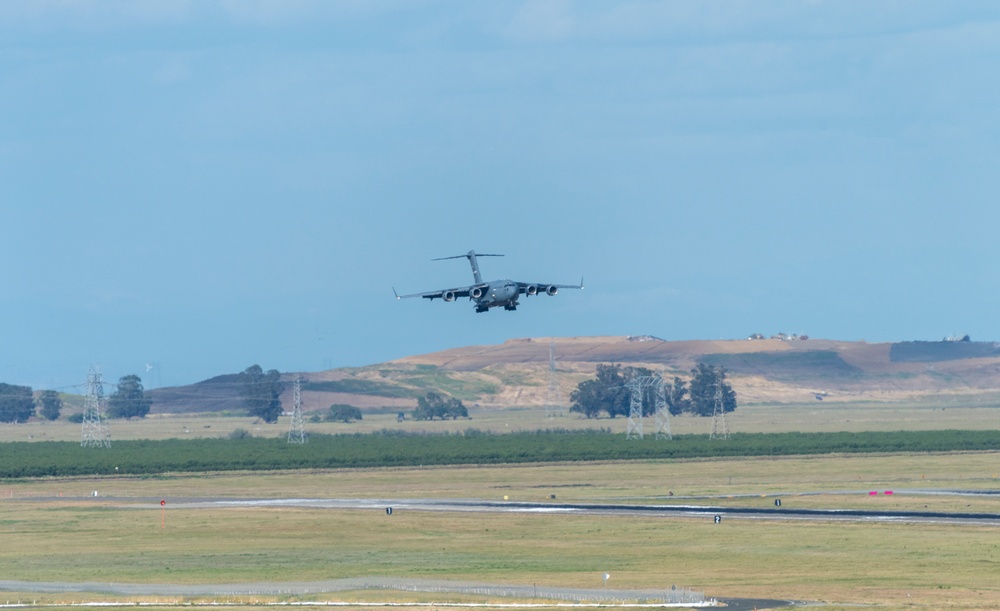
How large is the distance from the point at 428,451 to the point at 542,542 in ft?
259

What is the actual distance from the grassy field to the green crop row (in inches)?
785

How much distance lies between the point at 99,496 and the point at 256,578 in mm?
51235

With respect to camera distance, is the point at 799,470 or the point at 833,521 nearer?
the point at 833,521

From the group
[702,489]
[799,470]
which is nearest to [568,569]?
[702,489]

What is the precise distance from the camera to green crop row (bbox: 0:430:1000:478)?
147750mm

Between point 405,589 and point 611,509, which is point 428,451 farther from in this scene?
point 405,589

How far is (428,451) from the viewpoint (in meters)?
162

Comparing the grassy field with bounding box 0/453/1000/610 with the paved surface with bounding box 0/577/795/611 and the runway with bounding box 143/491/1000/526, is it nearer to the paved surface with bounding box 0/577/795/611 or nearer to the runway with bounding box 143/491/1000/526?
the paved surface with bounding box 0/577/795/611

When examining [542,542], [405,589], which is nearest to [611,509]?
[542,542]

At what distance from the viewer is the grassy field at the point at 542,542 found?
2719 inches

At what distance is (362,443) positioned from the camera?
18238 cm

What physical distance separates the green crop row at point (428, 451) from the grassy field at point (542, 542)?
19.9 meters

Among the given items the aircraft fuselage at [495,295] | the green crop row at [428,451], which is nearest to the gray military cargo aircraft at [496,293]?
the aircraft fuselage at [495,295]

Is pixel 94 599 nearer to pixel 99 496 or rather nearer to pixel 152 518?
pixel 152 518
